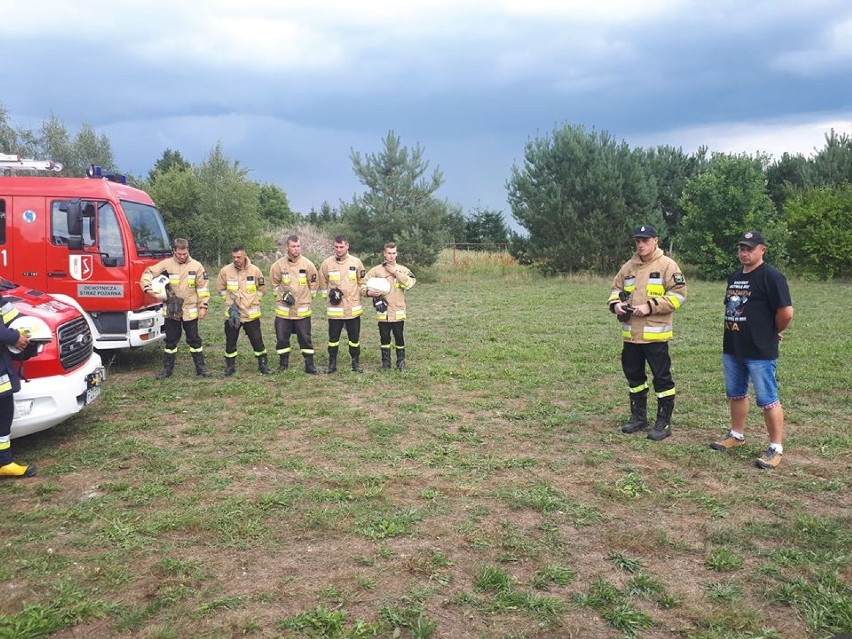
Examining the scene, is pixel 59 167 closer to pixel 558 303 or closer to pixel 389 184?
pixel 558 303

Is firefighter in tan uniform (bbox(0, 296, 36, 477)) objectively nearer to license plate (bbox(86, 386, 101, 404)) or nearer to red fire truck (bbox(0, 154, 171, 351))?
license plate (bbox(86, 386, 101, 404))

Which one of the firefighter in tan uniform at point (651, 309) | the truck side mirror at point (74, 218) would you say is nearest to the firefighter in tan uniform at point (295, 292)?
the truck side mirror at point (74, 218)

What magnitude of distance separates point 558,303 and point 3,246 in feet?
41.8

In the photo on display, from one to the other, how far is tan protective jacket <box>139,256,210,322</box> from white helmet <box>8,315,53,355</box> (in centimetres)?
297

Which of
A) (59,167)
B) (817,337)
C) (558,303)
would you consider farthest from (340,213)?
(817,337)

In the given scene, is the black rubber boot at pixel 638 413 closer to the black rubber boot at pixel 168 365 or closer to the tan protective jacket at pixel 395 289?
the tan protective jacket at pixel 395 289

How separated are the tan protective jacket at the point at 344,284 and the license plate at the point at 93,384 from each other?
333 cm

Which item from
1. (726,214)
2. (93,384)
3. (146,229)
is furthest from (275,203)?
(93,384)

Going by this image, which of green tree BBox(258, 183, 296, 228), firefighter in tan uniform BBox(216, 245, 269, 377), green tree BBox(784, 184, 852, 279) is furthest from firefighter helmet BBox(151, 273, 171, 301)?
green tree BBox(258, 183, 296, 228)

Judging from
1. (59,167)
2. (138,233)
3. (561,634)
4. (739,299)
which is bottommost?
(561,634)

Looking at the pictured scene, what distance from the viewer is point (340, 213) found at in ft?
81.8

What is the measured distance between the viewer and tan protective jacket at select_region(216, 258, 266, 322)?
8859 mm

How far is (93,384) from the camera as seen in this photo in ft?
20.3

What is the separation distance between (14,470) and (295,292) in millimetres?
4435
